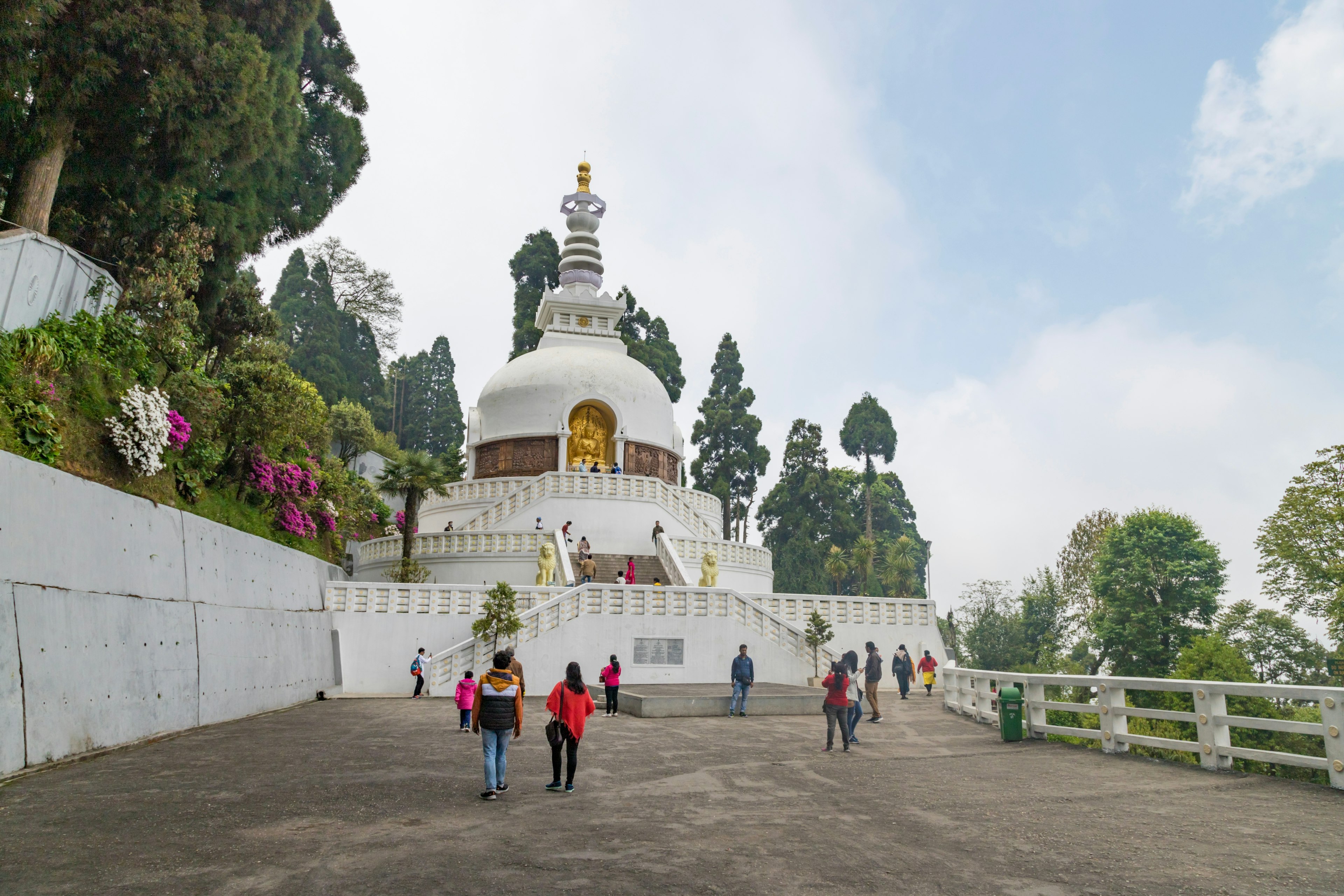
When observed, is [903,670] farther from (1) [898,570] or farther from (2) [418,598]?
(1) [898,570]

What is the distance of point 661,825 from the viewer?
6.84m

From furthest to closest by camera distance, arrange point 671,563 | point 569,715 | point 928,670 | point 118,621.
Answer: point 671,563 → point 928,670 → point 118,621 → point 569,715

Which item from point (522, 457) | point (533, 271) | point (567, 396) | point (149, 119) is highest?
point (533, 271)

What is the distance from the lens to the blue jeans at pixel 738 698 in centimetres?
1521

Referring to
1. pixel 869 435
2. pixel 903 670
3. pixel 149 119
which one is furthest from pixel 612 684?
pixel 869 435

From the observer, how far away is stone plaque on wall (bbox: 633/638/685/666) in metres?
20.1

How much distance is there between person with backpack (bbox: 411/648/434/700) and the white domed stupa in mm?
4495

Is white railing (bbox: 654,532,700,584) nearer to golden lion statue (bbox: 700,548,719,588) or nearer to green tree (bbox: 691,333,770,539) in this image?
golden lion statue (bbox: 700,548,719,588)

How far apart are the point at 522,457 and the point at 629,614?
15.8m

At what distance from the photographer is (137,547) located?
38.7ft

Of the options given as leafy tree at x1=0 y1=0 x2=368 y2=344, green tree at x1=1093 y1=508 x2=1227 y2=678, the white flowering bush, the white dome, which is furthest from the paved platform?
green tree at x1=1093 y1=508 x2=1227 y2=678

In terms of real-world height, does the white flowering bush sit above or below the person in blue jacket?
above

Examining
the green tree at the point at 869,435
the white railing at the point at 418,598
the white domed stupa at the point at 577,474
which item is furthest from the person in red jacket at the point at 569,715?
the green tree at the point at 869,435

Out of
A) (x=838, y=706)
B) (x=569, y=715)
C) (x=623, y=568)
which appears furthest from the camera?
(x=623, y=568)
